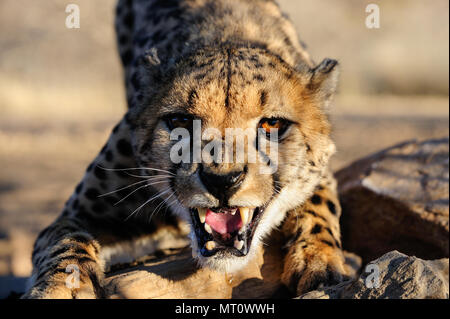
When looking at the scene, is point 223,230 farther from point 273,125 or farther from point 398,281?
point 398,281

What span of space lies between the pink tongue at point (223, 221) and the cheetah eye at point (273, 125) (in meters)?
0.34

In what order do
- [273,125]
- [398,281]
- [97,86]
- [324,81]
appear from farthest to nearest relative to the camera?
[97,86]
[324,81]
[273,125]
[398,281]

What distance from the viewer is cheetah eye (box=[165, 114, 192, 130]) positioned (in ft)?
6.75

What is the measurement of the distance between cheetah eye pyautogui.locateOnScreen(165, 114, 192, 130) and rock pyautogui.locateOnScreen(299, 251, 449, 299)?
→ 800 millimetres

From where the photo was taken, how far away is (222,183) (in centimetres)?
174

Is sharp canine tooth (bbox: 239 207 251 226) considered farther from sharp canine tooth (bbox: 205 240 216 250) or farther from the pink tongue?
sharp canine tooth (bbox: 205 240 216 250)

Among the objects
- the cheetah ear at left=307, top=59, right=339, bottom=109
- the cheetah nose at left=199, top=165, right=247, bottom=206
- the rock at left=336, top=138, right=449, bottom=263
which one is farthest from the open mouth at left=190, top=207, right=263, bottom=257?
the rock at left=336, top=138, right=449, bottom=263

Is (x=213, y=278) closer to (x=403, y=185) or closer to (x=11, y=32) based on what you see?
(x=403, y=185)

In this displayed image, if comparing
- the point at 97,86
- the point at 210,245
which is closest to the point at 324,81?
the point at 210,245

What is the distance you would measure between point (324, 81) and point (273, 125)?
0.43 metres

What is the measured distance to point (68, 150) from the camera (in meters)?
6.17

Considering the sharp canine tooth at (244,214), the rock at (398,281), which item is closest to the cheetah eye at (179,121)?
the sharp canine tooth at (244,214)

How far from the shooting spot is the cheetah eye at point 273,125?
2.05 meters
